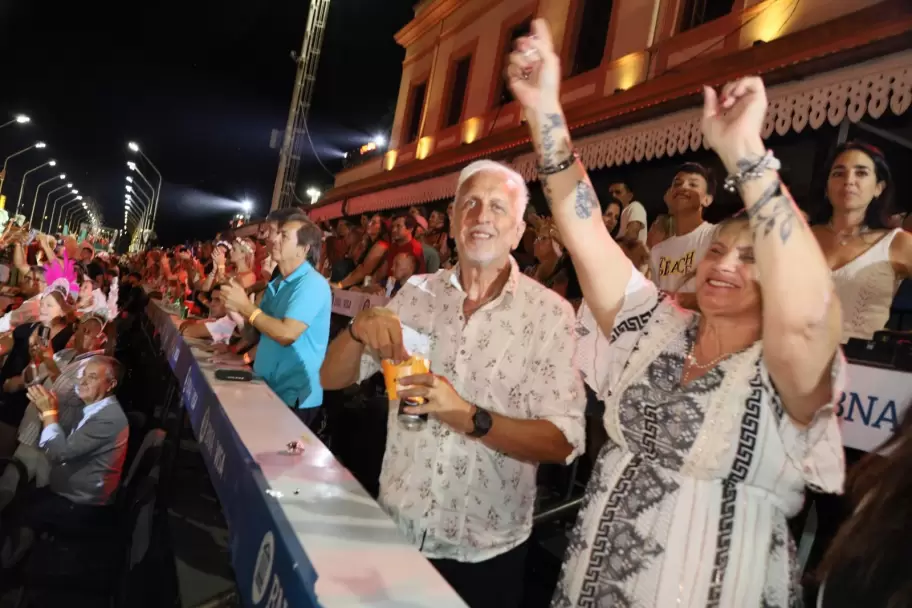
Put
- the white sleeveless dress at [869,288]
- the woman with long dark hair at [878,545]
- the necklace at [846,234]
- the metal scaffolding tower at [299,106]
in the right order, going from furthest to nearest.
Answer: the metal scaffolding tower at [299,106]
the necklace at [846,234]
the white sleeveless dress at [869,288]
the woman with long dark hair at [878,545]

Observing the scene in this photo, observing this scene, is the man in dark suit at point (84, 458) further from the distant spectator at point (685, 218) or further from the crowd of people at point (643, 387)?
the distant spectator at point (685, 218)

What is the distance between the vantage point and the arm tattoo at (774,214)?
125 centimetres

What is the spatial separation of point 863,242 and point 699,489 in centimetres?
261

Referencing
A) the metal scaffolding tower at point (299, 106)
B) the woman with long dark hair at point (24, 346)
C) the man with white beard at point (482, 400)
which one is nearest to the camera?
the man with white beard at point (482, 400)

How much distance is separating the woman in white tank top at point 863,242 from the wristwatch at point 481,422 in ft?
7.75

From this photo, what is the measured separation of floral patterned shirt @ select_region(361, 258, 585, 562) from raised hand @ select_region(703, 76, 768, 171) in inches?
34.2

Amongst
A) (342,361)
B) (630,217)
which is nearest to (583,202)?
(342,361)

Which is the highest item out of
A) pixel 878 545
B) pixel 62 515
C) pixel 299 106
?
pixel 299 106

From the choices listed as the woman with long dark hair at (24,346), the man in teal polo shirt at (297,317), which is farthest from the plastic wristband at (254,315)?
the woman with long dark hair at (24,346)

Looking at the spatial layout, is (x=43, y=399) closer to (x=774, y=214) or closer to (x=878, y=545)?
(x=774, y=214)

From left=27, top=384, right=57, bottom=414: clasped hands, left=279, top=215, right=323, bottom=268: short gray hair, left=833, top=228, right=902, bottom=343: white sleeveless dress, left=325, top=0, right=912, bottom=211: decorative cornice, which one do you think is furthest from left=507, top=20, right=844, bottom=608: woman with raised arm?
left=325, top=0, right=912, bottom=211: decorative cornice

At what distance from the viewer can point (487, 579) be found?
2004mm

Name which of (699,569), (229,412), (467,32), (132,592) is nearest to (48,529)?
(132,592)

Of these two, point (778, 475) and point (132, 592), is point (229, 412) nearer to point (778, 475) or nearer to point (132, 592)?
point (132, 592)
